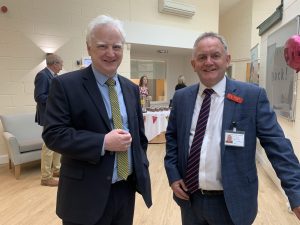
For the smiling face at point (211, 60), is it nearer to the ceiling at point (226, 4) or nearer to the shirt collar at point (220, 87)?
the shirt collar at point (220, 87)

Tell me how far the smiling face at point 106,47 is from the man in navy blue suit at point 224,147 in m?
0.37

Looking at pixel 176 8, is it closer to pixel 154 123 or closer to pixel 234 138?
pixel 154 123

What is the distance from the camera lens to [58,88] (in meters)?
1.15

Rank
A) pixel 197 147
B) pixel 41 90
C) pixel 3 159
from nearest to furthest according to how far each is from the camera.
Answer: pixel 197 147 → pixel 41 90 → pixel 3 159

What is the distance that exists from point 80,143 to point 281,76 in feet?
9.14

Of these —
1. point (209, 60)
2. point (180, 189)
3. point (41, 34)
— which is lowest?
point (180, 189)

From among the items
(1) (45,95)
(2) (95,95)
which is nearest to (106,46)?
(2) (95,95)

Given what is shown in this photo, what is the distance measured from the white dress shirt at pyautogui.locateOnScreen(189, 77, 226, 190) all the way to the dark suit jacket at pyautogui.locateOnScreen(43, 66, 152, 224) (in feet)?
1.40

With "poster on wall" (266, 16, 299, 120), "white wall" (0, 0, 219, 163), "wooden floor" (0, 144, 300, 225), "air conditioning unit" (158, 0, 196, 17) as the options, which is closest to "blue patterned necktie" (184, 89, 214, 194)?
"wooden floor" (0, 144, 300, 225)

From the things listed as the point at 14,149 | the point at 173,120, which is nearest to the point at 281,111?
the point at 173,120

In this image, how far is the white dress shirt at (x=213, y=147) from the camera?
46.4 inches

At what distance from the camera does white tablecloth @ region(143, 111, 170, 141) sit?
17.7 feet

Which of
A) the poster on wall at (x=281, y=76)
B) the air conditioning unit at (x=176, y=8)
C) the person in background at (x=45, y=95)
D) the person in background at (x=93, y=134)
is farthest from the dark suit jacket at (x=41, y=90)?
the air conditioning unit at (x=176, y=8)

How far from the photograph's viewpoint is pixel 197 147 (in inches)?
47.8
